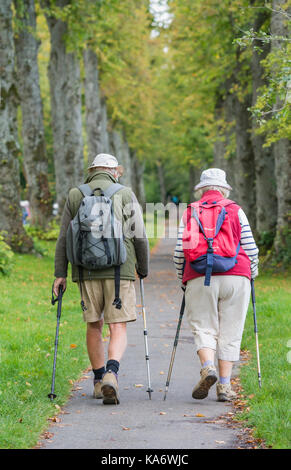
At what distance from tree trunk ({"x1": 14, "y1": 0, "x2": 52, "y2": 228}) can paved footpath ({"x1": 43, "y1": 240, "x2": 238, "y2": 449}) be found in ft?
53.3

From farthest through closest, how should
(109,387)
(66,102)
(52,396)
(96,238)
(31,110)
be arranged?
(66,102), (31,110), (52,396), (96,238), (109,387)

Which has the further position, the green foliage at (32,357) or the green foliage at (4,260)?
the green foliage at (4,260)

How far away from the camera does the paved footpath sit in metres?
5.61

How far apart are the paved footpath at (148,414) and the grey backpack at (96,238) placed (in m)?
0.94

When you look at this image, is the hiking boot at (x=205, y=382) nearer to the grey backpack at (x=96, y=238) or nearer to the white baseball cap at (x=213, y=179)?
the grey backpack at (x=96, y=238)

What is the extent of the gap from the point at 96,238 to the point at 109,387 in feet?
4.15

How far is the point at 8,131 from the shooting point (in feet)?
61.9

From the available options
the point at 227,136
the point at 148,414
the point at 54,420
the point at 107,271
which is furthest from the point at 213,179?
the point at 227,136

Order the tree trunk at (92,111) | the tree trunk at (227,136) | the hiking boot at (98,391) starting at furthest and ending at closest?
the tree trunk at (92,111)
the tree trunk at (227,136)
the hiking boot at (98,391)

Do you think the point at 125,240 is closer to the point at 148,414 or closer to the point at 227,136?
the point at 148,414

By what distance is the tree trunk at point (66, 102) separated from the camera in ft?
86.3

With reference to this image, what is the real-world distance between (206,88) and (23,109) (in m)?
8.08

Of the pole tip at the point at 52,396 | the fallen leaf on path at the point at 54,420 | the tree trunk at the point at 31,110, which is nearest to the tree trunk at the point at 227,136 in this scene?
the tree trunk at the point at 31,110

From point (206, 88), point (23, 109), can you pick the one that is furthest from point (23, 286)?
point (206, 88)
